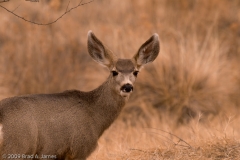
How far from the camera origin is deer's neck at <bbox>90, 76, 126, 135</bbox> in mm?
7383

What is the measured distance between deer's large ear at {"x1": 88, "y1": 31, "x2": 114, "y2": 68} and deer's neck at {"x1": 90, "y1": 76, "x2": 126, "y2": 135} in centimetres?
26

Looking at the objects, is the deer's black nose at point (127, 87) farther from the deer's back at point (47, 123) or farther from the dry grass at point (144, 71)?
the dry grass at point (144, 71)

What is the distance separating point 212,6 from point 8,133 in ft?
36.3

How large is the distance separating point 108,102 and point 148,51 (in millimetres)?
905

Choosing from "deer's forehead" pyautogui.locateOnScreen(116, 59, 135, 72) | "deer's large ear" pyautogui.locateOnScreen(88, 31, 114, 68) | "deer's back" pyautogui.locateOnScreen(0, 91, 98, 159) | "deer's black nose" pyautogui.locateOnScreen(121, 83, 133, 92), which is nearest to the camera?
"deer's back" pyautogui.locateOnScreen(0, 91, 98, 159)

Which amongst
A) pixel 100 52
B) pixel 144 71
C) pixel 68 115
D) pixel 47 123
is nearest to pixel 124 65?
pixel 100 52

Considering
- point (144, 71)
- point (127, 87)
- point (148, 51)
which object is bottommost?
point (144, 71)

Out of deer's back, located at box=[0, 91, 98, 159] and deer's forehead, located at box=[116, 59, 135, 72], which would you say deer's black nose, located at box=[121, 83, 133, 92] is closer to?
deer's forehead, located at box=[116, 59, 135, 72]

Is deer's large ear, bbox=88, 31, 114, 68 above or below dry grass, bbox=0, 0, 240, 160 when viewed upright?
above

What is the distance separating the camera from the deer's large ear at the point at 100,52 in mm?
7578

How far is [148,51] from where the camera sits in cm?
788

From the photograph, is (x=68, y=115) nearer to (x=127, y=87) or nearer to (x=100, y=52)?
(x=127, y=87)

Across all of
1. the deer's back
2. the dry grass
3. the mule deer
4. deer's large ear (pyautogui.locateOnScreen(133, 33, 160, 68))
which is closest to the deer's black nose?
the mule deer

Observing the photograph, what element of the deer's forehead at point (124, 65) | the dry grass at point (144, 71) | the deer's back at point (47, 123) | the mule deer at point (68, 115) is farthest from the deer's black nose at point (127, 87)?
the dry grass at point (144, 71)
